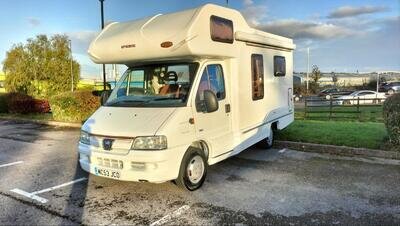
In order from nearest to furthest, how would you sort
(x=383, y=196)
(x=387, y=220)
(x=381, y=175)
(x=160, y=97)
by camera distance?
1. (x=387, y=220)
2. (x=383, y=196)
3. (x=160, y=97)
4. (x=381, y=175)

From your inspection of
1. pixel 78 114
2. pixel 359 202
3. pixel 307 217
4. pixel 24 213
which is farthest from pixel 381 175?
pixel 78 114

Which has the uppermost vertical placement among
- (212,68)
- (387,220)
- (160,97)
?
(212,68)

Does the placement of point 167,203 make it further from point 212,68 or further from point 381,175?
point 381,175

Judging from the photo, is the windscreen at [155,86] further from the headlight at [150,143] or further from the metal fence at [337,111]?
the metal fence at [337,111]

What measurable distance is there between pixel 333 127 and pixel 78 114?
32.2 ft

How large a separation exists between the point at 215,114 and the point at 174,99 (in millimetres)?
857

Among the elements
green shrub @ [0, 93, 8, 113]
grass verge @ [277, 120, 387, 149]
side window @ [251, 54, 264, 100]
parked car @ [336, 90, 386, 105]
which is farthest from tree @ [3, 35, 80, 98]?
side window @ [251, 54, 264, 100]

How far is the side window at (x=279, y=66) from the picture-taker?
929cm

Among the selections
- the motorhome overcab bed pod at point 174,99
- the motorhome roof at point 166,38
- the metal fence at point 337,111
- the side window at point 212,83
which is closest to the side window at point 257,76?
the motorhome overcab bed pod at point 174,99

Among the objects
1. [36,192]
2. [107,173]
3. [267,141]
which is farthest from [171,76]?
[267,141]

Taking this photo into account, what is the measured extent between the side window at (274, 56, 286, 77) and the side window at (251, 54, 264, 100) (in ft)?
2.91

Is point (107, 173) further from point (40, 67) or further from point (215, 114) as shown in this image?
point (40, 67)

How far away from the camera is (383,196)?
587cm

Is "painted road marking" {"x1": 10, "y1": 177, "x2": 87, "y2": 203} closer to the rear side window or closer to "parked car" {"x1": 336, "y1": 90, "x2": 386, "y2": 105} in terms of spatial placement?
the rear side window
